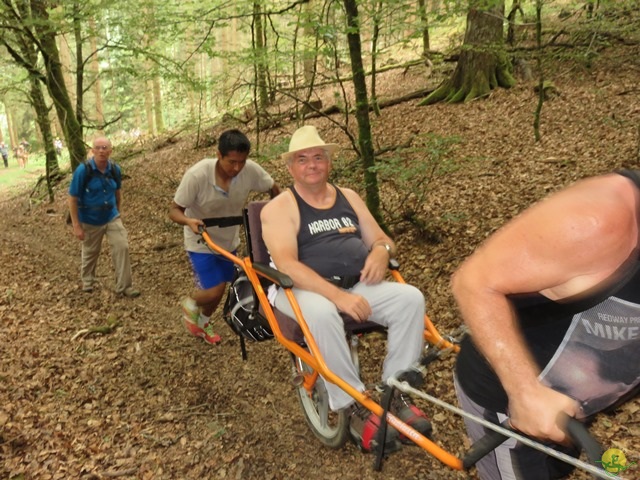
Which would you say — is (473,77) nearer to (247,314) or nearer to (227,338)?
(227,338)

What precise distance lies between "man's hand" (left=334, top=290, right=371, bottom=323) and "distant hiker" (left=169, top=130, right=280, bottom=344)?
2143mm

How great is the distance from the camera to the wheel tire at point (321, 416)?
3342mm

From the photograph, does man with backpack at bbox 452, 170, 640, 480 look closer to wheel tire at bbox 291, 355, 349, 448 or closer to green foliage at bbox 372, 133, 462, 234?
wheel tire at bbox 291, 355, 349, 448

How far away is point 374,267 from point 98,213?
5.03m


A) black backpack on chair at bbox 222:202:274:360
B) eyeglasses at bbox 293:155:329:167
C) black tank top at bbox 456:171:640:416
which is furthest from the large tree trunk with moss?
black tank top at bbox 456:171:640:416

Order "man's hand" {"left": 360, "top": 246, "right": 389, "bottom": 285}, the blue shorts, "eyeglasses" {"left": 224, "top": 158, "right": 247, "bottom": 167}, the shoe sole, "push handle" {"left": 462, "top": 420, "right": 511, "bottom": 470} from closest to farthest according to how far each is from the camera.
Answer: "push handle" {"left": 462, "top": 420, "right": 511, "bottom": 470}, "man's hand" {"left": 360, "top": 246, "right": 389, "bottom": 285}, "eyeglasses" {"left": 224, "top": 158, "right": 247, "bottom": 167}, the blue shorts, the shoe sole

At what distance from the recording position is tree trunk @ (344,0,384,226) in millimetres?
5373

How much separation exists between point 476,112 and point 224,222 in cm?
719

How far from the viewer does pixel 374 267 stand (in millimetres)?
3232

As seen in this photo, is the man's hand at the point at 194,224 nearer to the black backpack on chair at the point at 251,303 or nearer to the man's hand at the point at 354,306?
the black backpack on chair at the point at 251,303

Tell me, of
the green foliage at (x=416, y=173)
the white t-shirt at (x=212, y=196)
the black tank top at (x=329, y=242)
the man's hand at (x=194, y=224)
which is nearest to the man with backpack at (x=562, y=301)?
the black tank top at (x=329, y=242)

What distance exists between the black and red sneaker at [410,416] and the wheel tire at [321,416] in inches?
22.0

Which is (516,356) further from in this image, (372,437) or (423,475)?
(423,475)

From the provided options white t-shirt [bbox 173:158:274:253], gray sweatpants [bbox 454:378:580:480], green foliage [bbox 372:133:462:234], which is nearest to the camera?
gray sweatpants [bbox 454:378:580:480]
